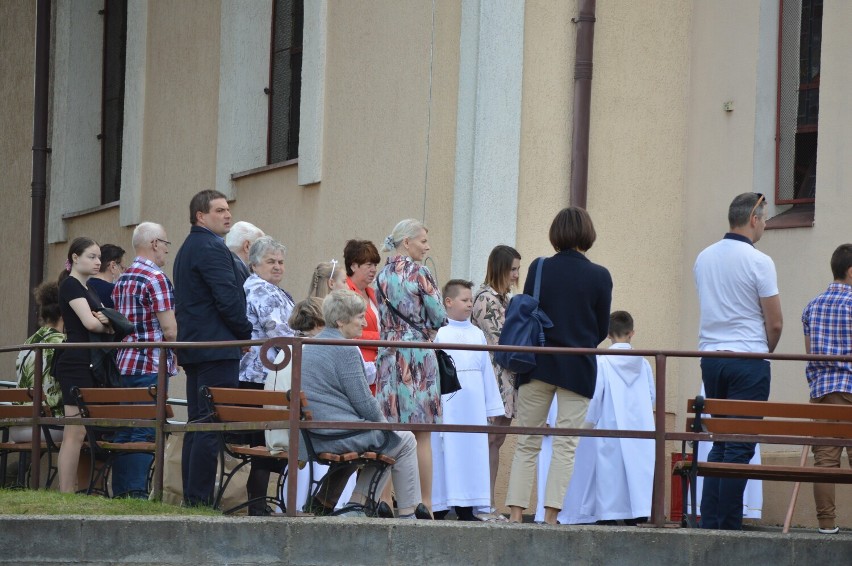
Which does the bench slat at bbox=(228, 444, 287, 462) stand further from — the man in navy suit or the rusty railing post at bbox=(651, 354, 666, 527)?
the rusty railing post at bbox=(651, 354, 666, 527)

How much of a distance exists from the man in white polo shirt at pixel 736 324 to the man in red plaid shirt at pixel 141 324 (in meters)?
3.43

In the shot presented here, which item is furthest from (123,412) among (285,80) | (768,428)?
(285,80)

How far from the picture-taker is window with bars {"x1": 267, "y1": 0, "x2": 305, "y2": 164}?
662 inches

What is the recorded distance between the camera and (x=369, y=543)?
843 centimetres

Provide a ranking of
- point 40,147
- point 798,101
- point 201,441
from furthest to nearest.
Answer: point 40,147 → point 798,101 → point 201,441

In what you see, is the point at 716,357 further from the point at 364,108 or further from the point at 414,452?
the point at 364,108

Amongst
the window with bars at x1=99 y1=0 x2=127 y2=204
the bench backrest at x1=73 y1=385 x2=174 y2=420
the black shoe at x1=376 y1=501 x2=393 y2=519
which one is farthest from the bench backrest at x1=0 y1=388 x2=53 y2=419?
the window with bars at x1=99 y1=0 x2=127 y2=204

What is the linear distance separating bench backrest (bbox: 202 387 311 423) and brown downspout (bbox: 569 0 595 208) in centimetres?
463

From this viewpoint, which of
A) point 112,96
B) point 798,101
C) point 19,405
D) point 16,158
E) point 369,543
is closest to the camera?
point 369,543

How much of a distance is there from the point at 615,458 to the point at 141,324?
3.21 metres

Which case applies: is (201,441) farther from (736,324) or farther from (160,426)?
(736,324)

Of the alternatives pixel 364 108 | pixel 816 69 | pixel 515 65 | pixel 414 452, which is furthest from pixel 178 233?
pixel 414 452

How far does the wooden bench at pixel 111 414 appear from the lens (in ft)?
32.5

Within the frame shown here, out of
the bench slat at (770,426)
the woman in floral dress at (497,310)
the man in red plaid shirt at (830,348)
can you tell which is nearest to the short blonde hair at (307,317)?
the woman in floral dress at (497,310)
